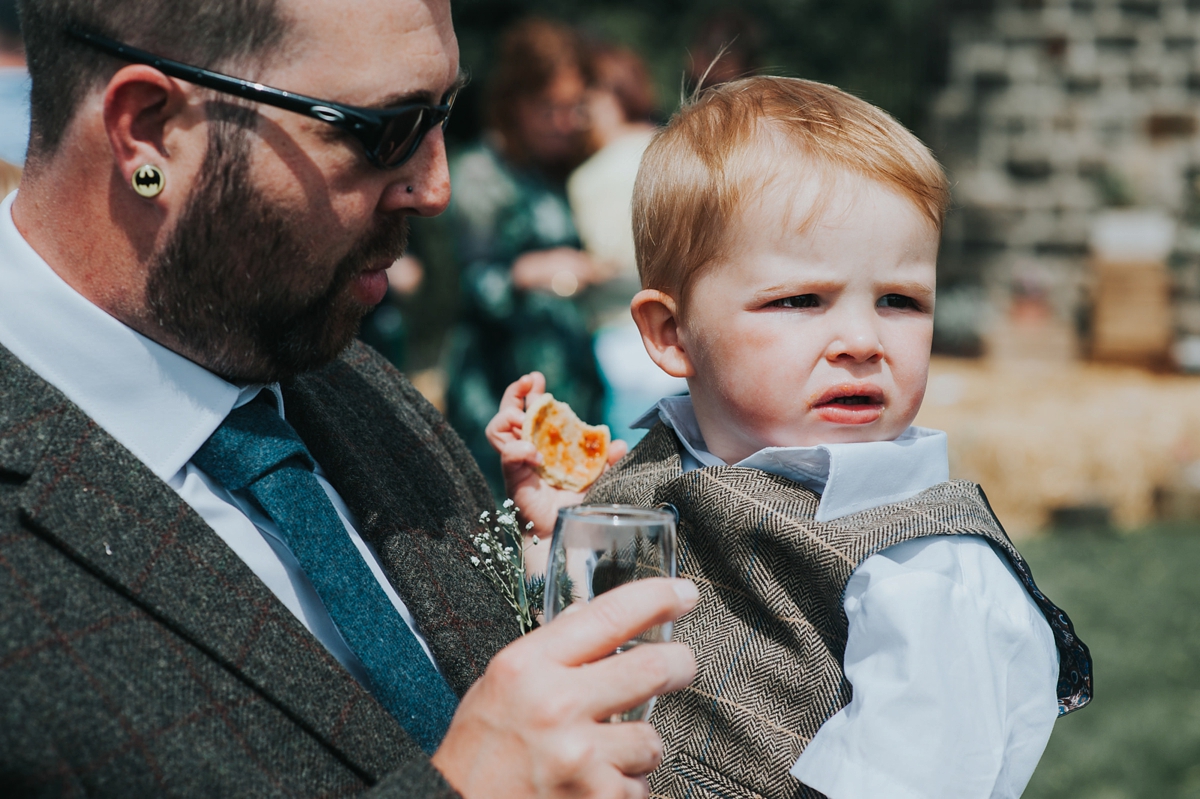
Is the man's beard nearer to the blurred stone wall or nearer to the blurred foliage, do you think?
the blurred foliage

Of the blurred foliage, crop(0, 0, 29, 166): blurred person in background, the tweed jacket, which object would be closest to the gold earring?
the tweed jacket

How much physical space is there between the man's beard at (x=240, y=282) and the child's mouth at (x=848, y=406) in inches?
33.2

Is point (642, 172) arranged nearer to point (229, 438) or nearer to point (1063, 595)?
point (229, 438)

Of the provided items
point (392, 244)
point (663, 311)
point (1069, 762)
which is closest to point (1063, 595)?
point (1069, 762)

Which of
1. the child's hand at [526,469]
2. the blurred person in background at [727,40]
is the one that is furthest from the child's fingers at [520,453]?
the blurred person in background at [727,40]

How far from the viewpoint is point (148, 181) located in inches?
68.9

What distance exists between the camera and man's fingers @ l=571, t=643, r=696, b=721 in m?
1.38

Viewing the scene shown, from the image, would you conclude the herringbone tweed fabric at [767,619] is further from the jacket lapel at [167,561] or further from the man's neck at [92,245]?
the man's neck at [92,245]

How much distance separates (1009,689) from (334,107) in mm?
1376

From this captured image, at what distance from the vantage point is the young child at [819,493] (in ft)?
5.32

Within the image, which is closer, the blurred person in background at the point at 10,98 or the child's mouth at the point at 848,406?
the child's mouth at the point at 848,406

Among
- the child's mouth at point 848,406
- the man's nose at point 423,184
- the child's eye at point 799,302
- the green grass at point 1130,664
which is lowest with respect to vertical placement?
the green grass at point 1130,664

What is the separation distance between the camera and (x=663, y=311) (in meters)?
2.26

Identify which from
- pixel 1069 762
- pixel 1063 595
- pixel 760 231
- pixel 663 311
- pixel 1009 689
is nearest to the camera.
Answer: pixel 1009 689
